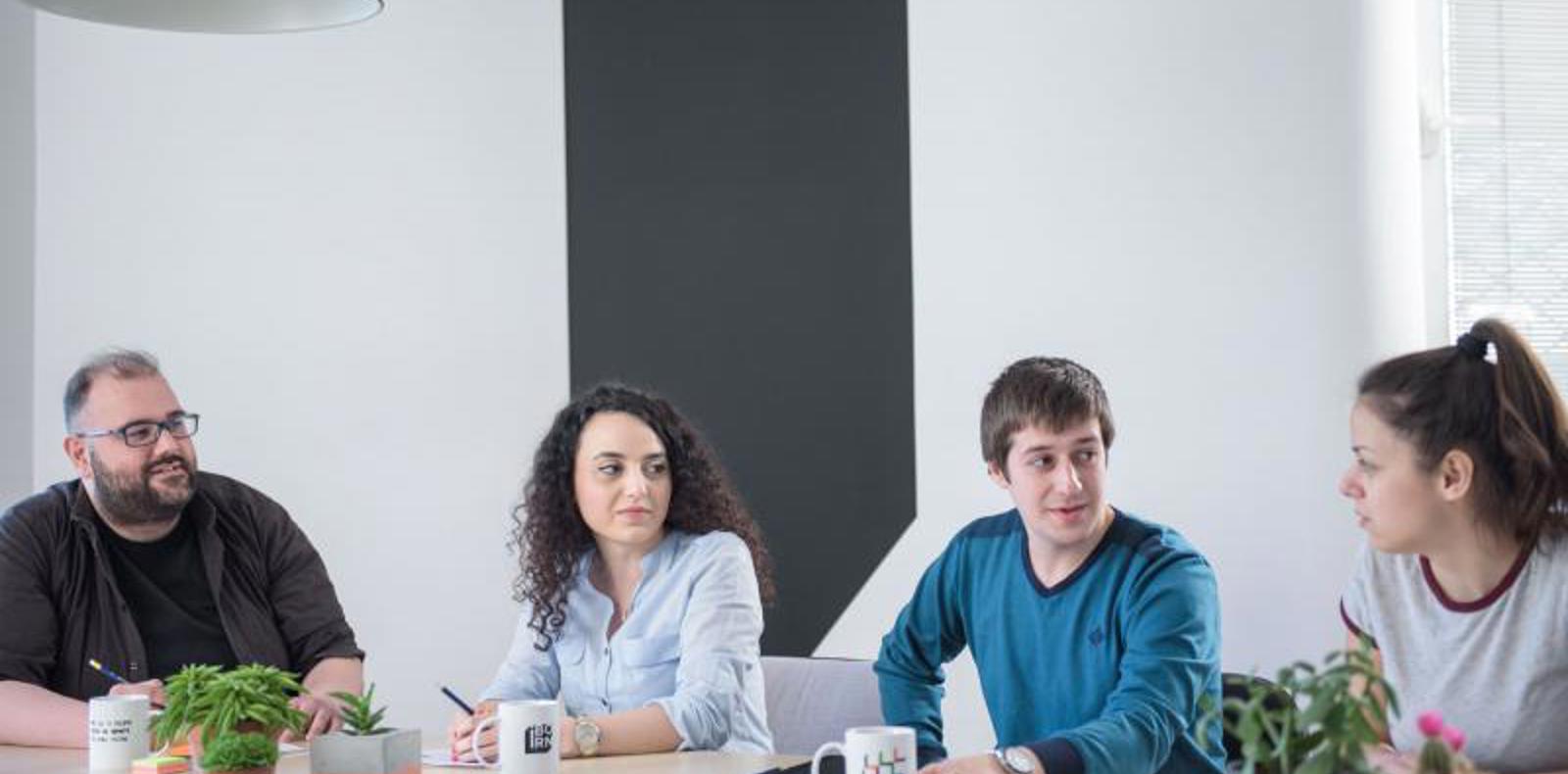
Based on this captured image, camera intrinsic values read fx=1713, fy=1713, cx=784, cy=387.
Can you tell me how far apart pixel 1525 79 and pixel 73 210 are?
3.37m

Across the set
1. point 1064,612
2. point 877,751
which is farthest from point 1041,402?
point 877,751

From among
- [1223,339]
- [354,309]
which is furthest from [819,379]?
[354,309]

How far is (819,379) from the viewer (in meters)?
3.89

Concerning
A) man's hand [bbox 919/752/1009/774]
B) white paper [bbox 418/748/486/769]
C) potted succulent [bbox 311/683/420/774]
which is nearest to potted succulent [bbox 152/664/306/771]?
potted succulent [bbox 311/683/420/774]

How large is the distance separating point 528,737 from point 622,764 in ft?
0.83

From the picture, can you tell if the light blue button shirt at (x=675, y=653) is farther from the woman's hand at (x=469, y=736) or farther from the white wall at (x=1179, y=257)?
the white wall at (x=1179, y=257)

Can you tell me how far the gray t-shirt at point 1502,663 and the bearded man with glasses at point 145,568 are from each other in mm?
1819

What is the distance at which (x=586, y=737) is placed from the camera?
258 centimetres

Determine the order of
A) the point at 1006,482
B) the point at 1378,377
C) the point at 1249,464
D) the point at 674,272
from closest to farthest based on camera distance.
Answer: the point at 1378,377 < the point at 1006,482 < the point at 1249,464 < the point at 674,272

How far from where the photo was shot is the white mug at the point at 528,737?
2.30 meters

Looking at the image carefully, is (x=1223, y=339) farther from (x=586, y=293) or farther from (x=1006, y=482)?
(x=586, y=293)

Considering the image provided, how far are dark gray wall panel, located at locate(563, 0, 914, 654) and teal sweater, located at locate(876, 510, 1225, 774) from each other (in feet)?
3.44

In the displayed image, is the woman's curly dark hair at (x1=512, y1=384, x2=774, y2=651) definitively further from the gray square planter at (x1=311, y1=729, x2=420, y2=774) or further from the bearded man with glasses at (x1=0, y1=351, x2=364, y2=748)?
the gray square planter at (x1=311, y1=729, x2=420, y2=774)

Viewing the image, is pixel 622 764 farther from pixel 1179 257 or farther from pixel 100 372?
pixel 1179 257
